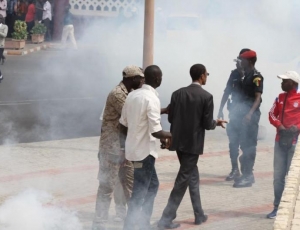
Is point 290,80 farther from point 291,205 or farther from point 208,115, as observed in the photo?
point 291,205

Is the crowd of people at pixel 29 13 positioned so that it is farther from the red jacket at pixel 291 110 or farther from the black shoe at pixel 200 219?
the black shoe at pixel 200 219

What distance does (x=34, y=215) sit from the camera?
6.84 metres

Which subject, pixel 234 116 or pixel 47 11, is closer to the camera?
pixel 234 116

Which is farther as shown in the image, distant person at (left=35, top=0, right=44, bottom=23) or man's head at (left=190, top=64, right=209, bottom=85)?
distant person at (left=35, top=0, right=44, bottom=23)

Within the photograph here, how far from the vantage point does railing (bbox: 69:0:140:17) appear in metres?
16.3

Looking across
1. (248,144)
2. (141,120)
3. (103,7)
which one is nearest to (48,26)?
(103,7)

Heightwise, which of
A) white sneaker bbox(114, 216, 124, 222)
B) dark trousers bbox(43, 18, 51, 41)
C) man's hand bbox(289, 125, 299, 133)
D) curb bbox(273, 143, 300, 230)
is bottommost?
dark trousers bbox(43, 18, 51, 41)

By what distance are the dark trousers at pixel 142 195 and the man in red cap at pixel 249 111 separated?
199cm

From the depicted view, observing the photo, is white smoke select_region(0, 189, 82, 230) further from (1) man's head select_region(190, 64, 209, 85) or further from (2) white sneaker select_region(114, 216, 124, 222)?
(1) man's head select_region(190, 64, 209, 85)

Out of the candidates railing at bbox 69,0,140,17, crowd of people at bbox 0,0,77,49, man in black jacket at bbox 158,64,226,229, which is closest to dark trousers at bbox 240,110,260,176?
man in black jacket at bbox 158,64,226,229

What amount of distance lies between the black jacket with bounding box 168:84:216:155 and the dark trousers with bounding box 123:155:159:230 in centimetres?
45

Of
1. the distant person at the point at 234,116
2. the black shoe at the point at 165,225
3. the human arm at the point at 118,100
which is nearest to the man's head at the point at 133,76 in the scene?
the human arm at the point at 118,100

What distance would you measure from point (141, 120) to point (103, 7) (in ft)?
40.7

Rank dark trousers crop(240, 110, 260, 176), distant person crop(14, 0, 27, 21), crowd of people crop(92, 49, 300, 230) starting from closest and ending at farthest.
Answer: crowd of people crop(92, 49, 300, 230) < dark trousers crop(240, 110, 260, 176) < distant person crop(14, 0, 27, 21)
